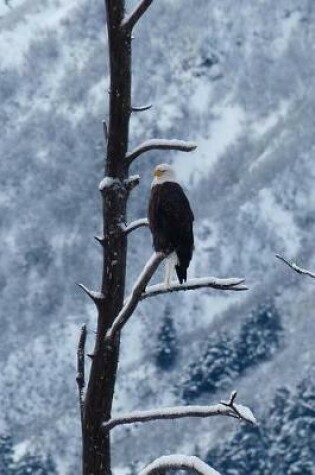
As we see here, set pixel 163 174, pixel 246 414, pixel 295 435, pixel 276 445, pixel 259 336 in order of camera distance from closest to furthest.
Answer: pixel 246 414 < pixel 163 174 < pixel 276 445 < pixel 295 435 < pixel 259 336

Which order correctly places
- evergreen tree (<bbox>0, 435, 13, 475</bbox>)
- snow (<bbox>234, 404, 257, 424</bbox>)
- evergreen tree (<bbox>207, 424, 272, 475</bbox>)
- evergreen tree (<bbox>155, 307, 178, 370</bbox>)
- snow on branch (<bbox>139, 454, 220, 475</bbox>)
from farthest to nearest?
evergreen tree (<bbox>155, 307, 178, 370</bbox>), evergreen tree (<bbox>207, 424, 272, 475</bbox>), evergreen tree (<bbox>0, 435, 13, 475</bbox>), snow on branch (<bbox>139, 454, 220, 475</bbox>), snow (<bbox>234, 404, 257, 424</bbox>)

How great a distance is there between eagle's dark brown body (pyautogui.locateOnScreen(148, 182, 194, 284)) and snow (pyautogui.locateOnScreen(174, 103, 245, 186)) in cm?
16238

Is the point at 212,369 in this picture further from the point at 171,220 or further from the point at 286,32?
the point at 171,220

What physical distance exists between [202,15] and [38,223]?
45.8 metres

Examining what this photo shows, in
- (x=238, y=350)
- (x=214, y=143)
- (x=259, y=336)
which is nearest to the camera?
(x=238, y=350)

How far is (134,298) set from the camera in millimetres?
4488

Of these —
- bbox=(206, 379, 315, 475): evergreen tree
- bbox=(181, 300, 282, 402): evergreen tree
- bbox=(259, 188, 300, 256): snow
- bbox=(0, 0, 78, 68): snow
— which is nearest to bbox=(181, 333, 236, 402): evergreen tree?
bbox=(181, 300, 282, 402): evergreen tree

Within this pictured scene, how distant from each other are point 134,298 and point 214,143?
570ft

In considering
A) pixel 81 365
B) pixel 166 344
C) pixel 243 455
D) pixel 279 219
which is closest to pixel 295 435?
pixel 243 455

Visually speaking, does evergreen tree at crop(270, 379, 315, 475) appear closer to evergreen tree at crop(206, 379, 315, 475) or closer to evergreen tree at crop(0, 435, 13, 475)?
evergreen tree at crop(206, 379, 315, 475)

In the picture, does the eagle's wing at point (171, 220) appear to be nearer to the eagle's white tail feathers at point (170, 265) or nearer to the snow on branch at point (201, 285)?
the eagle's white tail feathers at point (170, 265)

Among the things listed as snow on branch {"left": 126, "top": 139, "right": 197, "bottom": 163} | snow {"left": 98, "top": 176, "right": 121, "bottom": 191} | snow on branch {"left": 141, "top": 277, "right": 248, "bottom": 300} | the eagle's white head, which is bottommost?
snow on branch {"left": 141, "top": 277, "right": 248, "bottom": 300}

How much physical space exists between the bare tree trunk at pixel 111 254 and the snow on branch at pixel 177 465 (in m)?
0.22

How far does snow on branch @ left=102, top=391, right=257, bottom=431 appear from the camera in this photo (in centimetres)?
435
